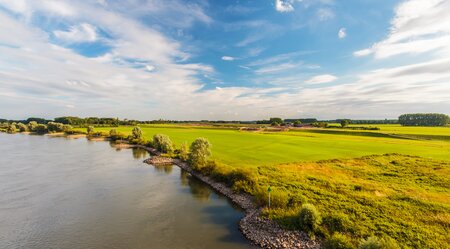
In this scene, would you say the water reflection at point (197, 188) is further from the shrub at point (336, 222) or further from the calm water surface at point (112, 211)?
the shrub at point (336, 222)

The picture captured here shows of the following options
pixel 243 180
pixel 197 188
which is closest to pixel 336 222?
pixel 243 180

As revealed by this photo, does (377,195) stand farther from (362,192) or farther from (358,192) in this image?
(358,192)

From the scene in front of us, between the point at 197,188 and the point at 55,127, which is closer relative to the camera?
the point at 197,188

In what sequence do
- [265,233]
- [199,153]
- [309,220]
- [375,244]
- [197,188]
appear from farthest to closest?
[199,153] → [197,188] → [265,233] → [309,220] → [375,244]

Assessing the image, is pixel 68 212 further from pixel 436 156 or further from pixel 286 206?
pixel 436 156

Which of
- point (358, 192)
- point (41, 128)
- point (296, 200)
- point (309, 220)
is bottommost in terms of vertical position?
point (309, 220)

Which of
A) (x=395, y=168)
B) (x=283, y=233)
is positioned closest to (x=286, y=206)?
(x=283, y=233)

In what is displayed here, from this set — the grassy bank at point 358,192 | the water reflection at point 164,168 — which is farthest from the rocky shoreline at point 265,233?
the water reflection at point 164,168
